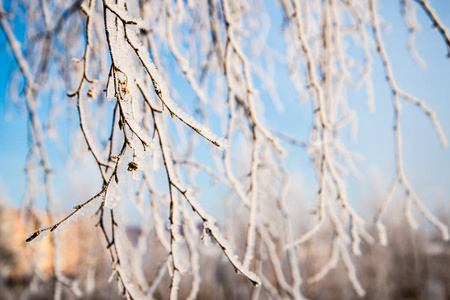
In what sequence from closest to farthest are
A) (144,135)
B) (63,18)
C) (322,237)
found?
(144,135) → (63,18) → (322,237)

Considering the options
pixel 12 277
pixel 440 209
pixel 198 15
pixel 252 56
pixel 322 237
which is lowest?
pixel 440 209

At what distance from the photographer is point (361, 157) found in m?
1.15

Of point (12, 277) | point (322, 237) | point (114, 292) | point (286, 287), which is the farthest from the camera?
point (12, 277)

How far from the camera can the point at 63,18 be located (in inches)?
57.9

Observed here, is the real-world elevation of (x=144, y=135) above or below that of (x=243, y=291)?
above

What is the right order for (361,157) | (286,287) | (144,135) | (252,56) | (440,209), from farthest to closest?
1. (440,209)
2. (252,56)
3. (361,157)
4. (286,287)
5. (144,135)

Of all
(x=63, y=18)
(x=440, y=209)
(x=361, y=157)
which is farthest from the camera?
(x=440, y=209)

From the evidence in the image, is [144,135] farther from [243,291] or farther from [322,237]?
[322,237]

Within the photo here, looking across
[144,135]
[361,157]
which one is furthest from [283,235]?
[144,135]

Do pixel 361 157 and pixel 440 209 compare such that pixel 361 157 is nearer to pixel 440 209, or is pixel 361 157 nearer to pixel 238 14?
pixel 238 14

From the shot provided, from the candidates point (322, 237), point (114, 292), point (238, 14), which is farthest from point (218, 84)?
point (322, 237)

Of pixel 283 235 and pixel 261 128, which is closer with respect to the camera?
pixel 261 128

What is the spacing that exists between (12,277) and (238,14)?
16.3 m

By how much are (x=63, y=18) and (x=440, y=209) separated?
22.0 meters
